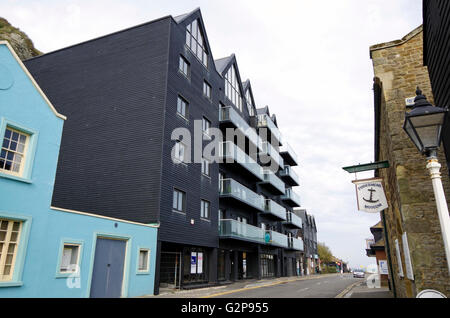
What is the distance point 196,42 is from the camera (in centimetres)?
2506

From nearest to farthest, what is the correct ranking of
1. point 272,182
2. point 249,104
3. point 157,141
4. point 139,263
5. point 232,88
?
point 139,263 → point 157,141 → point 232,88 → point 272,182 → point 249,104

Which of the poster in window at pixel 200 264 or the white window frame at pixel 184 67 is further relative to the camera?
the white window frame at pixel 184 67

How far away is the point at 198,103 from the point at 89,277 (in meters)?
14.4

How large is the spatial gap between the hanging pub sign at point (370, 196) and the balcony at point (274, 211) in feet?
74.1

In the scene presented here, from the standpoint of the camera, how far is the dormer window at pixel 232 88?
3046 cm

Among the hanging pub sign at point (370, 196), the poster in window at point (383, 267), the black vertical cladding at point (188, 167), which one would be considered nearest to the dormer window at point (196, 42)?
the black vertical cladding at point (188, 167)

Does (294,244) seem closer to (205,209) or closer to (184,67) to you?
(205,209)

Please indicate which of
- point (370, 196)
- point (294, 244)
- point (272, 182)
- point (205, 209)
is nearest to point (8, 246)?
point (370, 196)

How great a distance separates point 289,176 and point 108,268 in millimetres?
32885

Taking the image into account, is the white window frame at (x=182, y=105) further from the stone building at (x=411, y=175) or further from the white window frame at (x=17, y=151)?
the stone building at (x=411, y=175)

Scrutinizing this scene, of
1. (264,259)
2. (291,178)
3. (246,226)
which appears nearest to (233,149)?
(246,226)

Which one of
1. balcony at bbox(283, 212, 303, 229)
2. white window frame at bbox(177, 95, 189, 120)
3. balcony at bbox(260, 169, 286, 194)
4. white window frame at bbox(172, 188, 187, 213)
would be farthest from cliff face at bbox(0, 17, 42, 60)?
balcony at bbox(283, 212, 303, 229)

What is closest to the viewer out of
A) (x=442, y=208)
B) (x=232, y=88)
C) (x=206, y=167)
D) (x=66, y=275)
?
(x=442, y=208)

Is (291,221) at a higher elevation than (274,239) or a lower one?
higher
